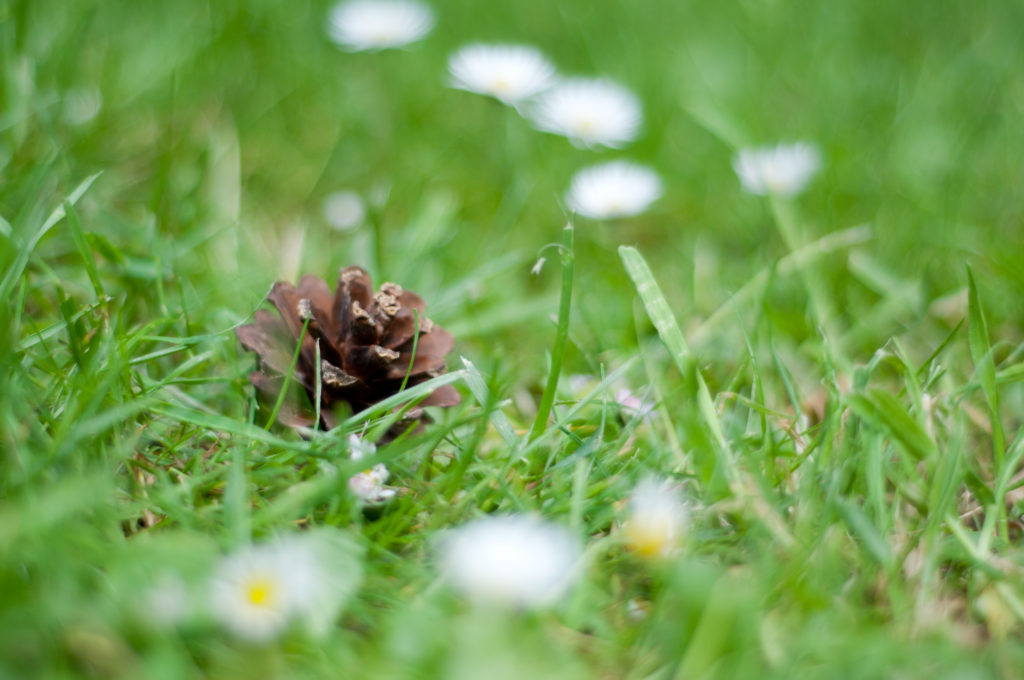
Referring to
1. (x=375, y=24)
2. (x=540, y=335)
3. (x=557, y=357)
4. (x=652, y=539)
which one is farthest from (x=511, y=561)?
(x=375, y=24)

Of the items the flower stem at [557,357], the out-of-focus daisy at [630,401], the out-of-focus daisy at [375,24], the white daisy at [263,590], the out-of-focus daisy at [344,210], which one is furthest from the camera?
the out-of-focus daisy at [375,24]

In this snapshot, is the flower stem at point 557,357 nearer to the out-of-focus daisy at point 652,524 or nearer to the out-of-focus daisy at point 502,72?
the out-of-focus daisy at point 652,524

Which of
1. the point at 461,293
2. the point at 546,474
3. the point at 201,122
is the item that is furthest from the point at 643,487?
the point at 201,122

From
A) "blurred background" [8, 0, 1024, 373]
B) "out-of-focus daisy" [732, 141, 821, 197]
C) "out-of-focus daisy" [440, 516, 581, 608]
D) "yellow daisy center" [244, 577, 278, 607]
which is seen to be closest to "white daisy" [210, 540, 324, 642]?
"yellow daisy center" [244, 577, 278, 607]

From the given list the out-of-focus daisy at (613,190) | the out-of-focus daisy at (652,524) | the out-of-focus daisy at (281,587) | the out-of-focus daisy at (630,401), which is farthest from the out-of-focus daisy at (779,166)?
the out-of-focus daisy at (281,587)

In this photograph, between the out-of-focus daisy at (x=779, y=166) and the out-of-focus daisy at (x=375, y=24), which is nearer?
the out-of-focus daisy at (x=779, y=166)

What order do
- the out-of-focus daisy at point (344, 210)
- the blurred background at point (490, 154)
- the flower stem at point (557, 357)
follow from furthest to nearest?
the out-of-focus daisy at point (344, 210)
the blurred background at point (490, 154)
the flower stem at point (557, 357)

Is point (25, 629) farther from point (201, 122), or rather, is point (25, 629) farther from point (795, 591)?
point (201, 122)
